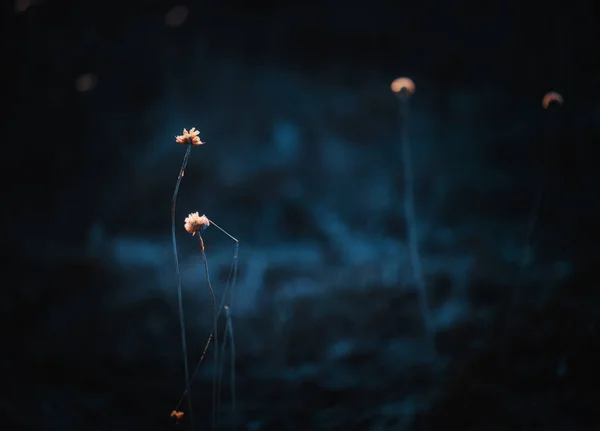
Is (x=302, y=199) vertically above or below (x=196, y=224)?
above

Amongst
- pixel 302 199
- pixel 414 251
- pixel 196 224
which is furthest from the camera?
pixel 302 199

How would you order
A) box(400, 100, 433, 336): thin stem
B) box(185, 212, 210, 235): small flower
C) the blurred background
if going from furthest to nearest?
box(400, 100, 433, 336): thin stem < the blurred background < box(185, 212, 210, 235): small flower

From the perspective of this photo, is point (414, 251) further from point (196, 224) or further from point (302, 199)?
point (196, 224)

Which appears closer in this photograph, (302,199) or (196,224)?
(196,224)

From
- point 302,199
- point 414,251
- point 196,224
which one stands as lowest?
point 196,224

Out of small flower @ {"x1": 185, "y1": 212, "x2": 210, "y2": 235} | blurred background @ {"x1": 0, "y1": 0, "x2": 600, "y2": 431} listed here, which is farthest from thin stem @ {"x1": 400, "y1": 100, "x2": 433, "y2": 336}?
small flower @ {"x1": 185, "y1": 212, "x2": 210, "y2": 235}

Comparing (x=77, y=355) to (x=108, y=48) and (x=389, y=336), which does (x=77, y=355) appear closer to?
(x=389, y=336)

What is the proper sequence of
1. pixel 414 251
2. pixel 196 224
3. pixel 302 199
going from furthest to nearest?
pixel 302 199
pixel 414 251
pixel 196 224

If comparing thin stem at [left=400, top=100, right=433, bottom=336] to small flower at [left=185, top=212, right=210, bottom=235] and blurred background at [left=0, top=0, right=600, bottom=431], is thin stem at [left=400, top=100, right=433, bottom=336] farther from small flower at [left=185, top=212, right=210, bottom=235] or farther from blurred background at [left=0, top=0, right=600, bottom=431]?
small flower at [left=185, top=212, right=210, bottom=235]

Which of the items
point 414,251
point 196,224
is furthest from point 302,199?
point 196,224
